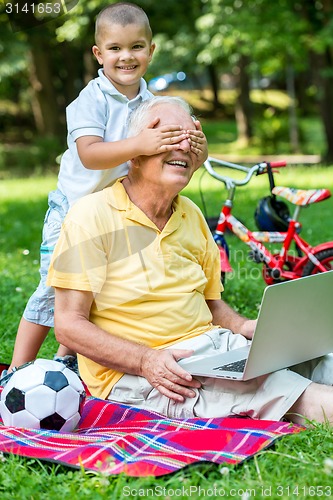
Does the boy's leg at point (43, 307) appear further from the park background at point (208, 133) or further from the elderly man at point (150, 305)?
the elderly man at point (150, 305)

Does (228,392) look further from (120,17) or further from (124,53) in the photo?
(120,17)

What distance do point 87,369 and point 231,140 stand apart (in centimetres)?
2537

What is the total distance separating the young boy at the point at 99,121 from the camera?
11.9 ft

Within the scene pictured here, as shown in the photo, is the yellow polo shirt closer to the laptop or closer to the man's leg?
the laptop

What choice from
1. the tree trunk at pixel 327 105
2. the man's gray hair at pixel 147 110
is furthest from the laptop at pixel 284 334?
the tree trunk at pixel 327 105

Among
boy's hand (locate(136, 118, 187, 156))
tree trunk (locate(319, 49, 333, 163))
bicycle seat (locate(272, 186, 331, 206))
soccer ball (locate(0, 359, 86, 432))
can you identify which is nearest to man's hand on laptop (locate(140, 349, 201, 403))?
soccer ball (locate(0, 359, 86, 432))

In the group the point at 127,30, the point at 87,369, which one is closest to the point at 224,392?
the point at 87,369

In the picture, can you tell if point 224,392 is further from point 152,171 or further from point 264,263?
point 264,263

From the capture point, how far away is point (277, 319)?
2.85 m

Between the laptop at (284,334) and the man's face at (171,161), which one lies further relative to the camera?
the man's face at (171,161)

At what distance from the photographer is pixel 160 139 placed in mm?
3094

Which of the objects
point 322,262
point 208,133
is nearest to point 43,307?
point 322,262

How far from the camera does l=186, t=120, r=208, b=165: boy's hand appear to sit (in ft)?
10.4

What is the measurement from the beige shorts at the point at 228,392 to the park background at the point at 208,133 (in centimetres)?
19
